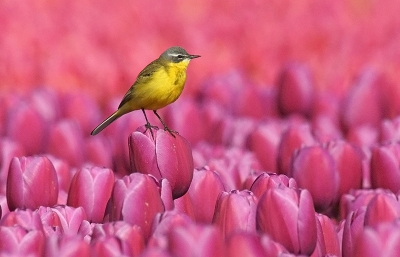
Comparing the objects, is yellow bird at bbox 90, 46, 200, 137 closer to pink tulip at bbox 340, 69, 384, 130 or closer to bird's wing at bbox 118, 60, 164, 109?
bird's wing at bbox 118, 60, 164, 109

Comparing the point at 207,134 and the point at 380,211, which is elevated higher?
the point at 380,211

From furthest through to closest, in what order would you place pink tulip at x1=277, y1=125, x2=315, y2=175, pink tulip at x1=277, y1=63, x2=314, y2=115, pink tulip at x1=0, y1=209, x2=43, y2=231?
pink tulip at x1=277, y1=63, x2=314, y2=115 → pink tulip at x1=277, y1=125, x2=315, y2=175 → pink tulip at x1=0, y1=209, x2=43, y2=231

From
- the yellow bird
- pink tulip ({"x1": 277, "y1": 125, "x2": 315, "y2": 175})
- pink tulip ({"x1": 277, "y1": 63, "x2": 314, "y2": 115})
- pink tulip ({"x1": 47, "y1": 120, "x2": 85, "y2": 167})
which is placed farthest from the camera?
pink tulip ({"x1": 277, "y1": 63, "x2": 314, "y2": 115})

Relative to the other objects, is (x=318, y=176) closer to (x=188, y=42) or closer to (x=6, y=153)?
(x=6, y=153)

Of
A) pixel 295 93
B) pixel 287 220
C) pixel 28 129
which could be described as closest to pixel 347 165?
pixel 287 220

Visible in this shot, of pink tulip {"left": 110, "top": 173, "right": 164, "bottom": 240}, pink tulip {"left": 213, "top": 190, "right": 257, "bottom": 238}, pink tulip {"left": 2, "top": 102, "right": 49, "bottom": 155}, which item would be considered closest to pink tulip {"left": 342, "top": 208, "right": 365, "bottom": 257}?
pink tulip {"left": 213, "top": 190, "right": 257, "bottom": 238}

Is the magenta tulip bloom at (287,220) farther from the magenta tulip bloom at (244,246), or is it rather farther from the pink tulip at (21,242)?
the pink tulip at (21,242)

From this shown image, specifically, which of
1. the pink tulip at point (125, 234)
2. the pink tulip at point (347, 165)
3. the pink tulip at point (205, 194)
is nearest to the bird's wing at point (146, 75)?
the pink tulip at point (347, 165)

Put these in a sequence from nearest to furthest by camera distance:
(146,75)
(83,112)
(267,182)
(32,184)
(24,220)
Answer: (24,220) → (267,182) → (32,184) → (83,112) → (146,75)
